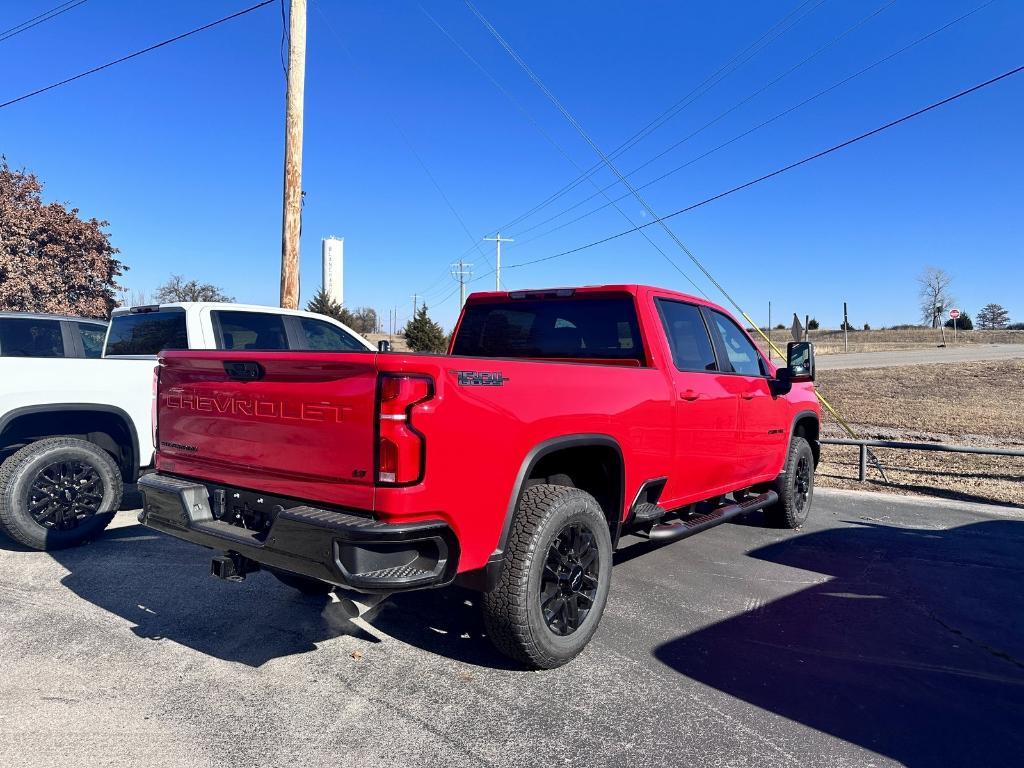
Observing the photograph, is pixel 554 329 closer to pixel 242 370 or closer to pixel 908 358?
pixel 242 370

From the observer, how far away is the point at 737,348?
19.1 feet

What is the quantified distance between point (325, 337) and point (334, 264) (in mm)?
55539

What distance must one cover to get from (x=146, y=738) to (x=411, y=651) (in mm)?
1321

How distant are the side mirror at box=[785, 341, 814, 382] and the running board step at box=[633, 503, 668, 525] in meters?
2.32

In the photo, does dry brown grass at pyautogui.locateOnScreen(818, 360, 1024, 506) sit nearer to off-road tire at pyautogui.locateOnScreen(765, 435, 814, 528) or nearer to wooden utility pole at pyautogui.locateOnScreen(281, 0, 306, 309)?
off-road tire at pyautogui.locateOnScreen(765, 435, 814, 528)

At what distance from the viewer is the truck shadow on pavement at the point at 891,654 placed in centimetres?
308

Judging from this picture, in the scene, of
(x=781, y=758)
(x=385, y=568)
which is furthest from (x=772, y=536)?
(x=385, y=568)

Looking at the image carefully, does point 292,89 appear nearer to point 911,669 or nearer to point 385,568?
point 385,568

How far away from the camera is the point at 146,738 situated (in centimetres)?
287

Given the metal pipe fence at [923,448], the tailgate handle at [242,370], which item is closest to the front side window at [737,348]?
the metal pipe fence at [923,448]

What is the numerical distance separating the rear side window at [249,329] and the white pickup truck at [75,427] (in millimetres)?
26

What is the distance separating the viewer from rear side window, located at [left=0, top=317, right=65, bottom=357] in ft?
20.8

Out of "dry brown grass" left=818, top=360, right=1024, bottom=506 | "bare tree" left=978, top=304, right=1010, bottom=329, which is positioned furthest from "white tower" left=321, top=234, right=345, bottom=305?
"bare tree" left=978, top=304, right=1010, bottom=329

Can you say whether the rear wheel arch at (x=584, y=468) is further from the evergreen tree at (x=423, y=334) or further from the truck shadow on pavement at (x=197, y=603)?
the evergreen tree at (x=423, y=334)
